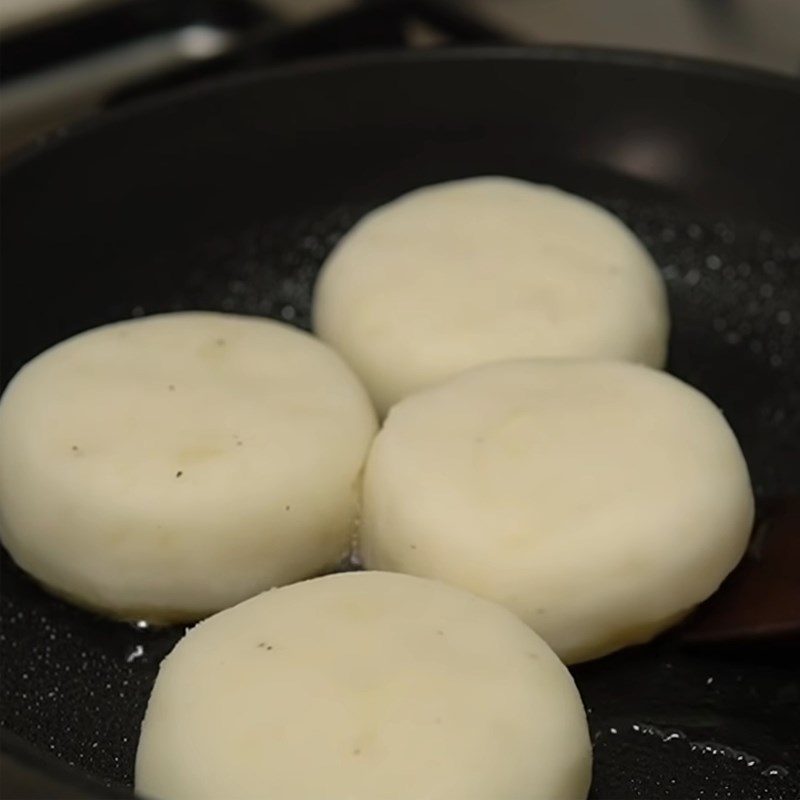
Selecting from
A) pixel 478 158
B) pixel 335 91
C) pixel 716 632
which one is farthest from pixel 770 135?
pixel 716 632

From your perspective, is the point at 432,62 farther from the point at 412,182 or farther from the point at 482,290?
the point at 482,290

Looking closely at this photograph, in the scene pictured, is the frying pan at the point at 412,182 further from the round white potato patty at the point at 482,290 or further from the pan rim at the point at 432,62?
the round white potato patty at the point at 482,290

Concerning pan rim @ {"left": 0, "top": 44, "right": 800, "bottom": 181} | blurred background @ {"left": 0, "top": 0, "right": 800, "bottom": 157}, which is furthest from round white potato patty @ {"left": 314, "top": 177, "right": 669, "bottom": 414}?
blurred background @ {"left": 0, "top": 0, "right": 800, "bottom": 157}

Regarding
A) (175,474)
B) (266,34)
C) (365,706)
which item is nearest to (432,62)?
(266,34)

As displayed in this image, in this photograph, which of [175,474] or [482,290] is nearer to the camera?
[175,474]

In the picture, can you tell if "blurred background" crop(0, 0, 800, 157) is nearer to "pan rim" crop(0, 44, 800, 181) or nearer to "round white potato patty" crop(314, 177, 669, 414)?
"pan rim" crop(0, 44, 800, 181)

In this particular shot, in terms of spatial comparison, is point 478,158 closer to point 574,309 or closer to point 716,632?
point 574,309
